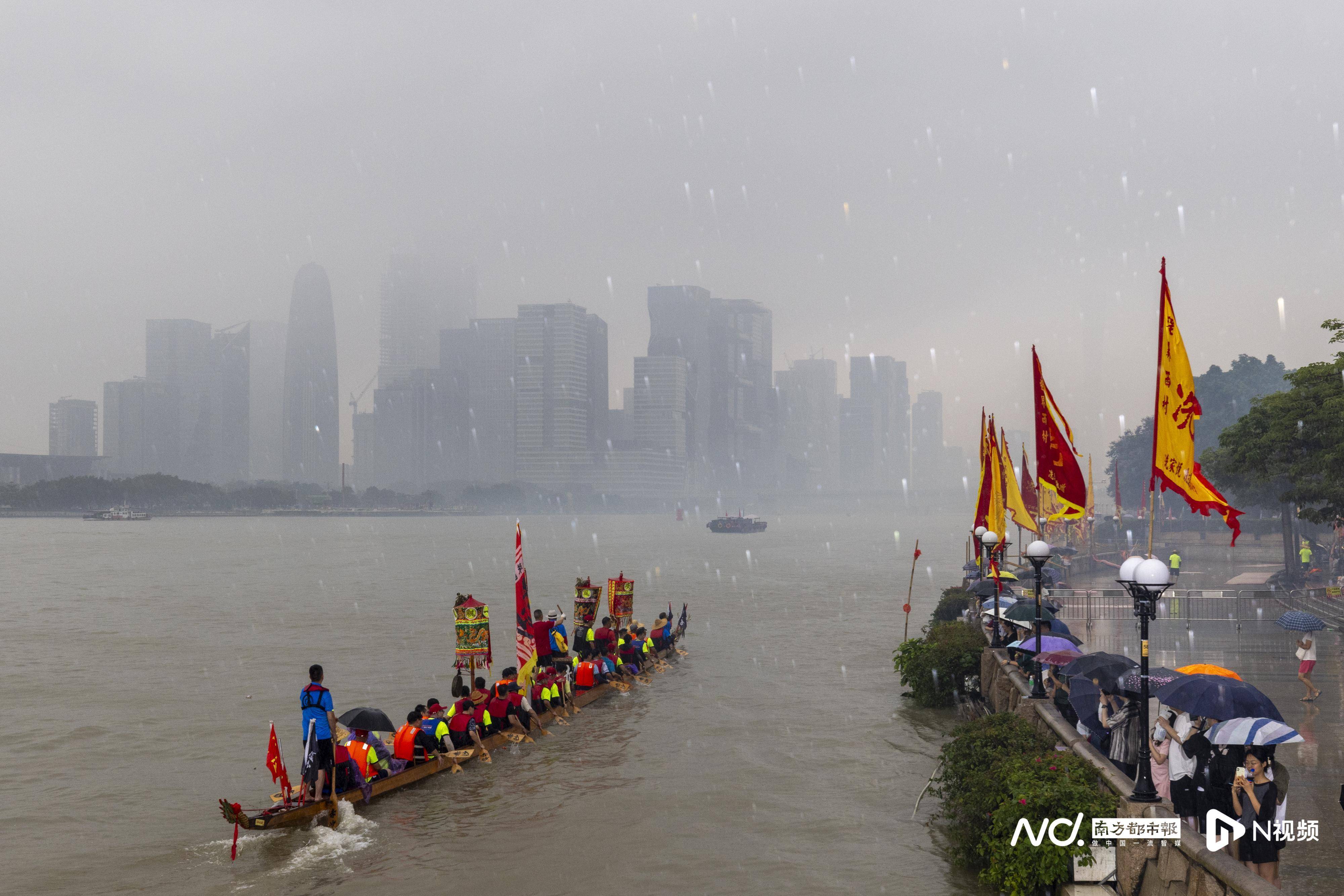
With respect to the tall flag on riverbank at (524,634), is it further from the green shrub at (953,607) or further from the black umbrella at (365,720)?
the green shrub at (953,607)

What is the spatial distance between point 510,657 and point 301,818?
22.3 meters

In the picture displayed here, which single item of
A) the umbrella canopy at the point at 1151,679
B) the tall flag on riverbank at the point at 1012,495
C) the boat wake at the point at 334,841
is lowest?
the boat wake at the point at 334,841

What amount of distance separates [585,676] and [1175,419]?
59.9ft

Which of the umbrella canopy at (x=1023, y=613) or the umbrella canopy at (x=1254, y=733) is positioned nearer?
the umbrella canopy at (x=1254, y=733)

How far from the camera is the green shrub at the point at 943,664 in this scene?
2459 cm

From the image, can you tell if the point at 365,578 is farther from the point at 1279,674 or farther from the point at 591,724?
the point at 1279,674

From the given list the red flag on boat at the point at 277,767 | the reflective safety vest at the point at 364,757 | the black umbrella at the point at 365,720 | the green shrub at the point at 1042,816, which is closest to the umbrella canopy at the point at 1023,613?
the green shrub at the point at 1042,816

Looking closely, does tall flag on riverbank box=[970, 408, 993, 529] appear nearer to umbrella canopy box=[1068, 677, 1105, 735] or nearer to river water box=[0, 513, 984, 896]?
river water box=[0, 513, 984, 896]

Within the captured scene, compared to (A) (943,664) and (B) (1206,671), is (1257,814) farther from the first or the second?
(A) (943,664)

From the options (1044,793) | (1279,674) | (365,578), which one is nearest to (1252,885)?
(1044,793)

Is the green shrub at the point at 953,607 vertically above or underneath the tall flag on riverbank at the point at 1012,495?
underneath

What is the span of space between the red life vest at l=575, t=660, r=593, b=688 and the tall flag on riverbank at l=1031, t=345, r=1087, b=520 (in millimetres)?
13730

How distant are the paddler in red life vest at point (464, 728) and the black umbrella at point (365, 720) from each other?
1.92 metres

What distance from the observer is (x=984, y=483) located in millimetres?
27828
